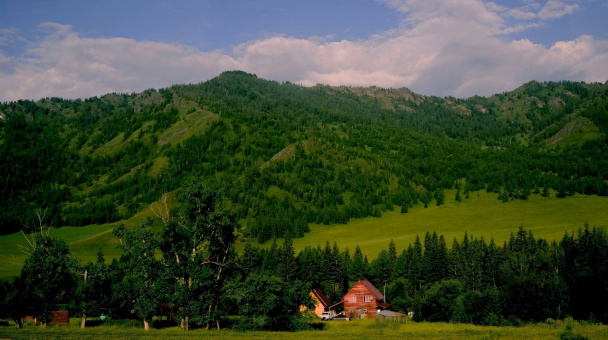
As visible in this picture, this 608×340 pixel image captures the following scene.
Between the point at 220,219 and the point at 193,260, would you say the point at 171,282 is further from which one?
the point at 220,219

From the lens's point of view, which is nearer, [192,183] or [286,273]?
[192,183]

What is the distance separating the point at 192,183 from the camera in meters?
61.3

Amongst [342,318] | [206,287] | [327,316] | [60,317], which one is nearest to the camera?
[206,287]

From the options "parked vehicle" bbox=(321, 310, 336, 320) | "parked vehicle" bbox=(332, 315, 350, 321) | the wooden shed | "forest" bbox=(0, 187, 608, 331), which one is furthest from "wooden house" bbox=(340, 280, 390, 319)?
the wooden shed

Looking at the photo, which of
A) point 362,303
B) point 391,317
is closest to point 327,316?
point 362,303

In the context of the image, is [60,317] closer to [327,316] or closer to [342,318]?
[327,316]

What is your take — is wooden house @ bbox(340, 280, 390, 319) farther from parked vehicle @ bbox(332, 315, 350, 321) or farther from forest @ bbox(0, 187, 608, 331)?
forest @ bbox(0, 187, 608, 331)

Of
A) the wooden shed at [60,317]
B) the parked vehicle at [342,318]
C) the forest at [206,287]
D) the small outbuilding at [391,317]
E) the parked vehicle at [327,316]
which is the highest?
A: the forest at [206,287]

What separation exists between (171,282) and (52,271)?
16019 mm

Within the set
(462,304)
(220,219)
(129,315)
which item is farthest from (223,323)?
(462,304)

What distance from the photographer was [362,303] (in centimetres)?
10388

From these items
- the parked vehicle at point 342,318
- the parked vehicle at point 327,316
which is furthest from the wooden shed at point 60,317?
the parked vehicle at point 342,318

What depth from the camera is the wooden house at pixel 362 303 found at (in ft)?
337

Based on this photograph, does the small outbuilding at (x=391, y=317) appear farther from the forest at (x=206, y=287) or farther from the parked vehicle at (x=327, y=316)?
the parked vehicle at (x=327, y=316)
